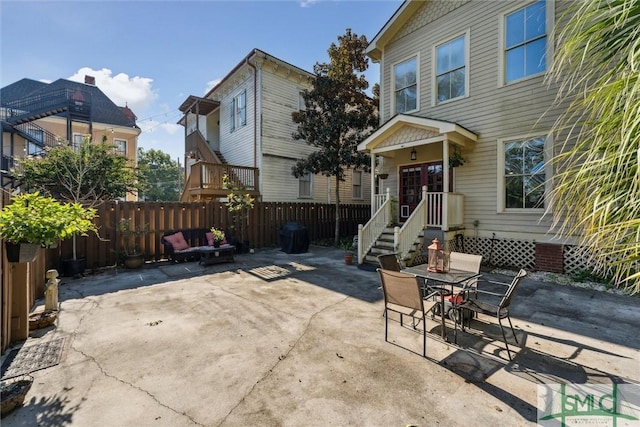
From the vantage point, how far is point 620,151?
1.76 m

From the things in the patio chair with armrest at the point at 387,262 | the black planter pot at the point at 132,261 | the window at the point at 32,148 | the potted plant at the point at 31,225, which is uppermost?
the window at the point at 32,148

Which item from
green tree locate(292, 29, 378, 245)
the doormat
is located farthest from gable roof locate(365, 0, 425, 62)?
the doormat

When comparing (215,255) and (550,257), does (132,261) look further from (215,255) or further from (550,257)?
(550,257)

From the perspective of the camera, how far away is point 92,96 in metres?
21.2

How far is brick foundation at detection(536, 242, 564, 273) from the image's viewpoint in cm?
718

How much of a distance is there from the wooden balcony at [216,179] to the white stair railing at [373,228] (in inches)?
239

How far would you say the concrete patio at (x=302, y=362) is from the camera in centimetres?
235

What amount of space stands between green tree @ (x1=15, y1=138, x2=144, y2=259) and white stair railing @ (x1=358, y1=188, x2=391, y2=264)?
9.16 metres

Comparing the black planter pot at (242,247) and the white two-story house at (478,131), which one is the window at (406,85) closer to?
the white two-story house at (478,131)

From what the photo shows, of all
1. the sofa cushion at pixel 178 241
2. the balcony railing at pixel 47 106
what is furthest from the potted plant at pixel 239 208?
the balcony railing at pixel 47 106

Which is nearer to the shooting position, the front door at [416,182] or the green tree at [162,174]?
the front door at [416,182]

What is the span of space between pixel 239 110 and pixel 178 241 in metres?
8.45

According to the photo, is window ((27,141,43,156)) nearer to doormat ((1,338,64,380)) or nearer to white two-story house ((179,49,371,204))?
white two-story house ((179,49,371,204))

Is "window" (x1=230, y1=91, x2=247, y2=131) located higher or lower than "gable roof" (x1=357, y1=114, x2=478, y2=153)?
higher
